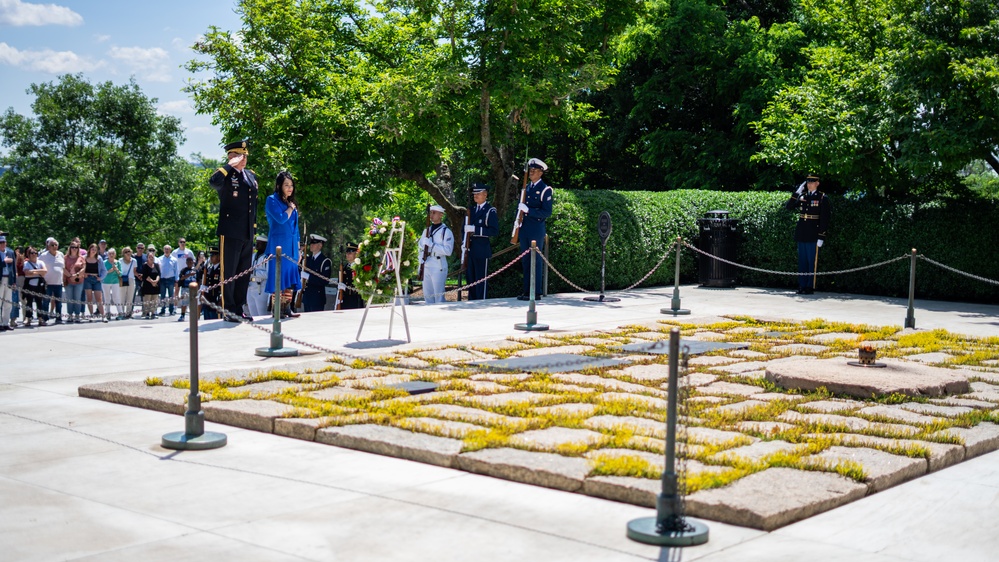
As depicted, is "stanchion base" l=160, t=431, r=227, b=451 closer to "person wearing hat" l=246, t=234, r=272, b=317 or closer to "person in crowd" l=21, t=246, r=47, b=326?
"person wearing hat" l=246, t=234, r=272, b=317

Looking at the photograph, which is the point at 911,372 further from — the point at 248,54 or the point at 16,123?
the point at 16,123

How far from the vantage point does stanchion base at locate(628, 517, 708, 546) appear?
4.70m

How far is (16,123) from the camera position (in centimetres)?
4662

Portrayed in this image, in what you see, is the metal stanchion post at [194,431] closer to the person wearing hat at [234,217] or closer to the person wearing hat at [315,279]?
the person wearing hat at [234,217]

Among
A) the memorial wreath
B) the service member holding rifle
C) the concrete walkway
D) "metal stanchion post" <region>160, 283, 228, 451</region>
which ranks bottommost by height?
the concrete walkway

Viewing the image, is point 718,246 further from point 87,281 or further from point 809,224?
point 87,281

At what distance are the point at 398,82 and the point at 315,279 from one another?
4.18 m

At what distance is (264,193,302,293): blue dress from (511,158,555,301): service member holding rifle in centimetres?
428

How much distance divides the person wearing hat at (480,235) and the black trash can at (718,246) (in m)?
4.73

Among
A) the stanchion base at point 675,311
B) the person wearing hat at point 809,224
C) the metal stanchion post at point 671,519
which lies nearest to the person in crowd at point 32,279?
the stanchion base at point 675,311

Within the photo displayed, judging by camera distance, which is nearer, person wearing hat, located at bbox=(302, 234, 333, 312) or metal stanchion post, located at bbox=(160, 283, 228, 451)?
metal stanchion post, located at bbox=(160, 283, 228, 451)

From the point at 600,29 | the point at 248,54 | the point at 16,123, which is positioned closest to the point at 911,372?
the point at 600,29

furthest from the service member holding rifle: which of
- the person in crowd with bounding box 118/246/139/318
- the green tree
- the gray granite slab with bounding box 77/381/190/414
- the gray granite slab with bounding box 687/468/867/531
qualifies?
the green tree

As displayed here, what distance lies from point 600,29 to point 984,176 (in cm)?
1344
